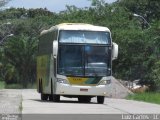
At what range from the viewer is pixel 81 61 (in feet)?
100

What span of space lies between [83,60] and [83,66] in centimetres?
30

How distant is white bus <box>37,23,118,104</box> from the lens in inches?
1200

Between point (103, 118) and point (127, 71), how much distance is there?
47934 millimetres

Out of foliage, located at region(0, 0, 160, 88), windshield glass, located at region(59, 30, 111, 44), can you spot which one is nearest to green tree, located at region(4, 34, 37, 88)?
foliage, located at region(0, 0, 160, 88)

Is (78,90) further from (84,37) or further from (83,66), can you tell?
(84,37)

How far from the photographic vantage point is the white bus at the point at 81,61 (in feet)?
100

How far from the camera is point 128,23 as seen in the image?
2837 inches

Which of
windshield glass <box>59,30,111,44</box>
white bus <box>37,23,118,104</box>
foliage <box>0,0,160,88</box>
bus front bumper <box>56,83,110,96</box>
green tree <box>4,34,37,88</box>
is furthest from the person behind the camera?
green tree <box>4,34,37,88</box>

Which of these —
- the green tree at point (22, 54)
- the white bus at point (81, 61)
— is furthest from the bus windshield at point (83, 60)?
the green tree at point (22, 54)

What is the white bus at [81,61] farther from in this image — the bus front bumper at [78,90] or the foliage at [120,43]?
the foliage at [120,43]

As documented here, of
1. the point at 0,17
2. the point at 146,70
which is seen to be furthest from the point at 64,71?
the point at 146,70

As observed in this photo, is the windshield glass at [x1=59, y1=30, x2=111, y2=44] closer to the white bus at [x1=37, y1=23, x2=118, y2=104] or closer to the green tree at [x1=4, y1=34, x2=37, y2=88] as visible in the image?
the white bus at [x1=37, y1=23, x2=118, y2=104]

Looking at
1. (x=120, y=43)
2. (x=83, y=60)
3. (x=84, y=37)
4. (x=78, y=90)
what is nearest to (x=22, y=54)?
(x=120, y=43)

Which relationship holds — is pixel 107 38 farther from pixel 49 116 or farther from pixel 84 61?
pixel 49 116
